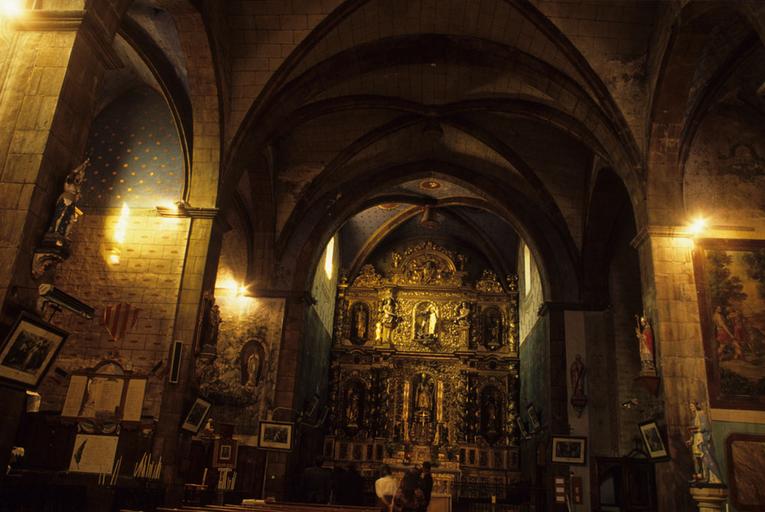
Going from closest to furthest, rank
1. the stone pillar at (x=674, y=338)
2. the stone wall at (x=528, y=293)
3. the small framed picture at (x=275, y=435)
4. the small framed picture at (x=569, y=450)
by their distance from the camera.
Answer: the stone pillar at (x=674, y=338) < the small framed picture at (x=275, y=435) < the small framed picture at (x=569, y=450) < the stone wall at (x=528, y=293)

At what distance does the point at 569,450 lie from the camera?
15.0 meters

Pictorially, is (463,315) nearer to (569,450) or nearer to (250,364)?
(569,450)

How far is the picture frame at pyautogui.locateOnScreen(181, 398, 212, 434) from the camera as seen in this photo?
35.0ft

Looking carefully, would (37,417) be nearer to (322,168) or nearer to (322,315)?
(322,168)

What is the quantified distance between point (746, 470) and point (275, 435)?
30.0 feet

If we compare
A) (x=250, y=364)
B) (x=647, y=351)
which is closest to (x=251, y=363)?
(x=250, y=364)

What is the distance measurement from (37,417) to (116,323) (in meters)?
2.27

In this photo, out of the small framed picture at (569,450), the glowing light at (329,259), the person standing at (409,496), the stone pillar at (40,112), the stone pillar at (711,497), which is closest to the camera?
the stone pillar at (40,112)

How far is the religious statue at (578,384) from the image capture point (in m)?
15.7

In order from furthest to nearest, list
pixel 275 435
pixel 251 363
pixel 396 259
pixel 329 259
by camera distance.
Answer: pixel 396 259 → pixel 329 259 → pixel 251 363 → pixel 275 435

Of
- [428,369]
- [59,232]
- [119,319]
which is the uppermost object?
[428,369]

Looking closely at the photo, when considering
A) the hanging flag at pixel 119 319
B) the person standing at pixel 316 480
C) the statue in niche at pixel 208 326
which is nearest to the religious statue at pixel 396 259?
the person standing at pixel 316 480

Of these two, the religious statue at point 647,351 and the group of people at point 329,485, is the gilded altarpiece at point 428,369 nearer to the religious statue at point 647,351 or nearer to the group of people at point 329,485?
the group of people at point 329,485

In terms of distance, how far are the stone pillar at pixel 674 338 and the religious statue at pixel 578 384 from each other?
5.19 metres
